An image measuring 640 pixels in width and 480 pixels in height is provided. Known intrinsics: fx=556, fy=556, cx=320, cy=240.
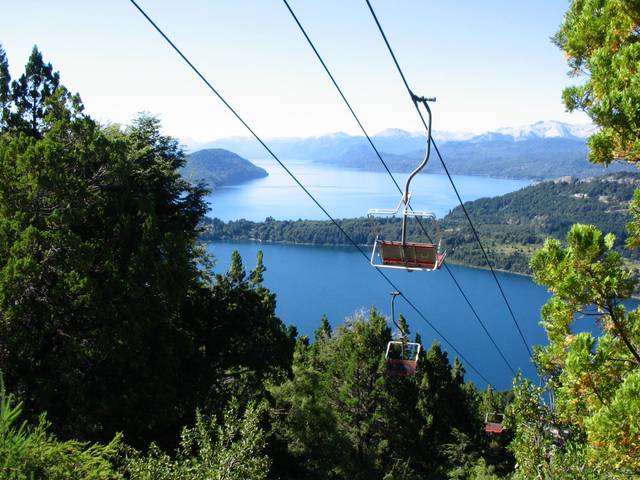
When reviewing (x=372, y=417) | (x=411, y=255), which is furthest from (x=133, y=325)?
(x=372, y=417)

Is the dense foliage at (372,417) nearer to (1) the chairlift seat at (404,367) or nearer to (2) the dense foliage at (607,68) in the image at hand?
(1) the chairlift seat at (404,367)

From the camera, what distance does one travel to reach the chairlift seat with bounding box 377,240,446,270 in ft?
21.7

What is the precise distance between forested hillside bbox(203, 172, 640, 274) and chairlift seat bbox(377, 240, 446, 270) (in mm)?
86026

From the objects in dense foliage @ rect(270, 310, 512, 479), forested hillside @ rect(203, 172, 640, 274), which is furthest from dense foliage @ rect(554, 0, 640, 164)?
forested hillside @ rect(203, 172, 640, 274)

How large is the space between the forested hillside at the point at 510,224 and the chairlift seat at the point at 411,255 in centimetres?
8603

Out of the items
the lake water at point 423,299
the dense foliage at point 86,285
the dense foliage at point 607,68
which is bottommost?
the lake water at point 423,299

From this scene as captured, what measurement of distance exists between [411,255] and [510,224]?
480 ft

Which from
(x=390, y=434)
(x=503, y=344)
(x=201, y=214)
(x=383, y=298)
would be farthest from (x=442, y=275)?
(x=201, y=214)

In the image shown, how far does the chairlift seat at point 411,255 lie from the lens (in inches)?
260

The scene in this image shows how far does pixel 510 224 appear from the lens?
145 metres

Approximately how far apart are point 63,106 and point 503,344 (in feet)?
190

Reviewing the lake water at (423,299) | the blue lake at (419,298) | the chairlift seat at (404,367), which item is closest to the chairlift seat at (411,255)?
the chairlift seat at (404,367)

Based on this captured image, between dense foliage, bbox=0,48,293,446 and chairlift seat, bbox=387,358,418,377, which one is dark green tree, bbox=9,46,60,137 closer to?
dense foliage, bbox=0,48,293,446

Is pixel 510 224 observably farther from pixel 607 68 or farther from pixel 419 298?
pixel 607 68
